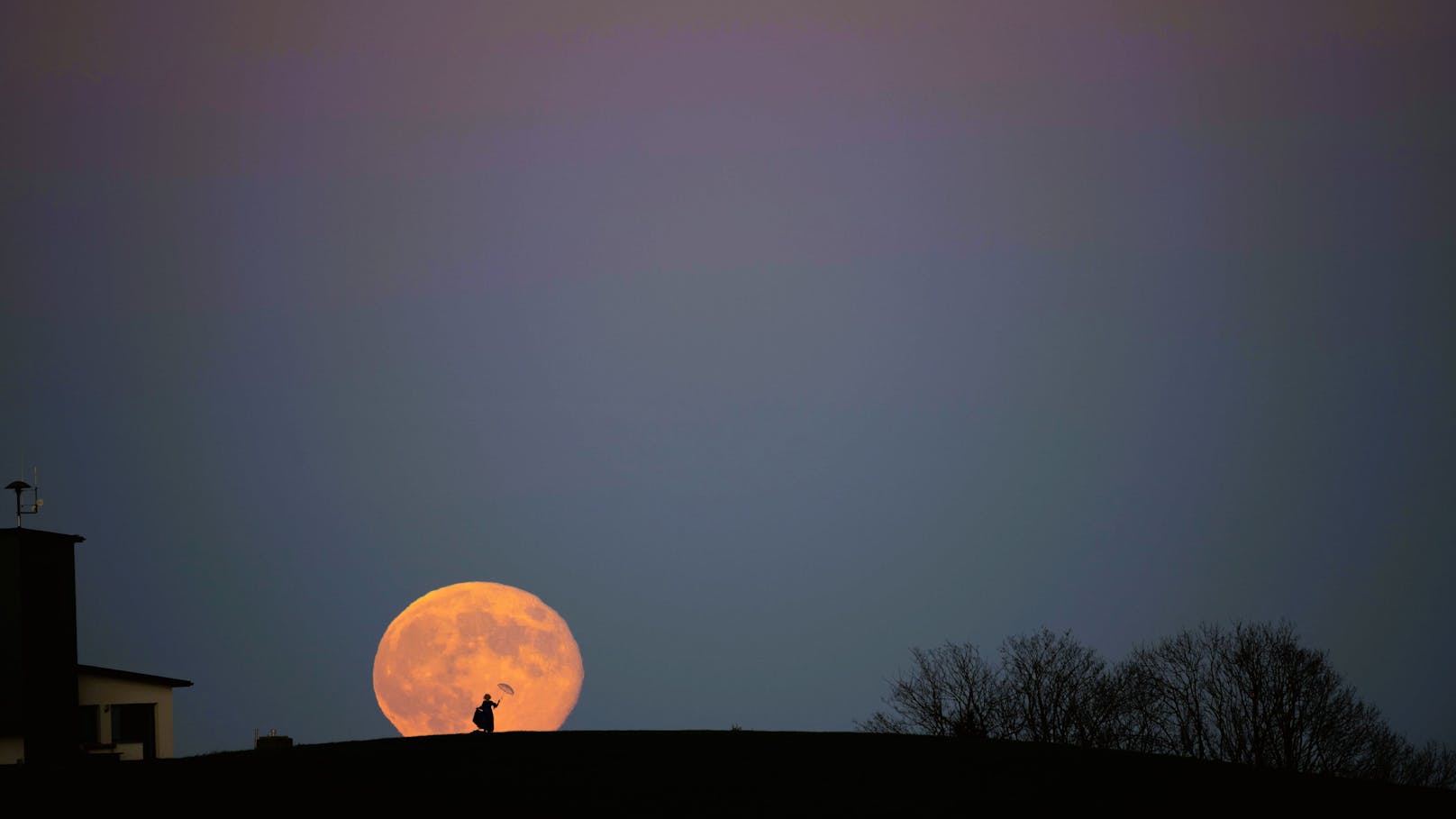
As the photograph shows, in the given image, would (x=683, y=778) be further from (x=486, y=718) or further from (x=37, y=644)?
(x=37, y=644)

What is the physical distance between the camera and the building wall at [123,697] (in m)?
42.8

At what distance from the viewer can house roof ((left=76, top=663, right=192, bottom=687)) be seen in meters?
42.8

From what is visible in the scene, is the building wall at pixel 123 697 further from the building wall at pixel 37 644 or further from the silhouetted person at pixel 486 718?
the silhouetted person at pixel 486 718

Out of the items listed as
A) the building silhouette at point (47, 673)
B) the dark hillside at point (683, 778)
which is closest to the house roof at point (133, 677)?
the building silhouette at point (47, 673)

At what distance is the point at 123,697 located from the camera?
144 feet

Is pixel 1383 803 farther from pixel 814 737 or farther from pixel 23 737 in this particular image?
pixel 23 737

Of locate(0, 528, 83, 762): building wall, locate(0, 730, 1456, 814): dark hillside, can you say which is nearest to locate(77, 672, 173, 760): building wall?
locate(0, 528, 83, 762): building wall

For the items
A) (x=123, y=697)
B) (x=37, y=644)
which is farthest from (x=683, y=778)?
(x=123, y=697)

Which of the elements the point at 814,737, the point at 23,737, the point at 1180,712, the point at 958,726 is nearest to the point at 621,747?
the point at 814,737

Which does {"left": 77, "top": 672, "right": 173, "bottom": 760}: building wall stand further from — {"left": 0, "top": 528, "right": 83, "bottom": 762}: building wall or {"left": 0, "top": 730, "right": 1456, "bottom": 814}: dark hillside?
{"left": 0, "top": 730, "right": 1456, "bottom": 814}: dark hillside

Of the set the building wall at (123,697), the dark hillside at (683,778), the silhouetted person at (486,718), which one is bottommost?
the dark hillside at (683,778)

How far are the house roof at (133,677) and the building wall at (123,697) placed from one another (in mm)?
110

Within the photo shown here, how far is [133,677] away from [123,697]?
671 mm

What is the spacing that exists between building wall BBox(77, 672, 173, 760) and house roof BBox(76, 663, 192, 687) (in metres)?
0.11
